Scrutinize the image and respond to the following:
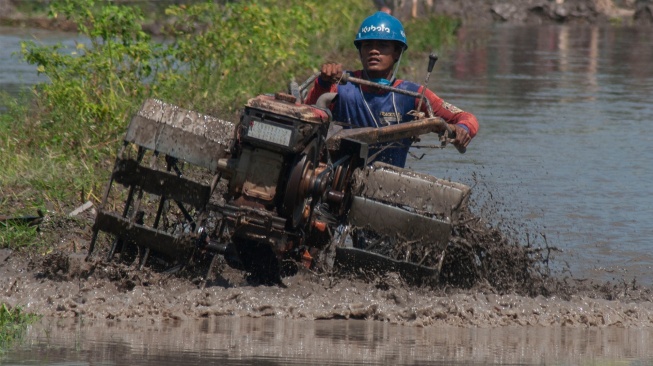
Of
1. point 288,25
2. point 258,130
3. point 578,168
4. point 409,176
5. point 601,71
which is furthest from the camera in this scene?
point 601,71

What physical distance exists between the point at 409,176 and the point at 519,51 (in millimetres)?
21987

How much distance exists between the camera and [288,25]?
17.3 meters

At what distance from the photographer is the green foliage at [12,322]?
233 inches

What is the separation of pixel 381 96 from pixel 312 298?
1.61 m

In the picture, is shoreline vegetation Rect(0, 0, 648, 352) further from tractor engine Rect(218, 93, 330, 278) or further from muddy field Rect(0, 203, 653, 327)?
tractor engine Rect(218, 93, 330, 278)

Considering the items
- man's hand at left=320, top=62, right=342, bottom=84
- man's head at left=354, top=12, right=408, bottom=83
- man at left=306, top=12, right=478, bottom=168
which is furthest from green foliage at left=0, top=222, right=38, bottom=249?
man's head at left=354, top=12, right=408, bottom=83

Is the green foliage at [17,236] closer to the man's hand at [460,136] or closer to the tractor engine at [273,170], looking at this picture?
the tractor engine at [273,170]

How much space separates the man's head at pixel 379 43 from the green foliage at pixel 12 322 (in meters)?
2.72

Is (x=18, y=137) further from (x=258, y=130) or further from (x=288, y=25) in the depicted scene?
(x=288, y=25)

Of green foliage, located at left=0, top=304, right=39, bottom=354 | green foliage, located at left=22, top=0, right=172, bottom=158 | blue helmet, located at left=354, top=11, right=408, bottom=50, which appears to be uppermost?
blue helmet, located at left=354, top=11, right=408, bottom=50

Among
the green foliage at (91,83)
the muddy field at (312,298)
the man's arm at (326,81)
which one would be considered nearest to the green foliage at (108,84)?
the green foliage at (91,83)

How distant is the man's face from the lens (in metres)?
7.91


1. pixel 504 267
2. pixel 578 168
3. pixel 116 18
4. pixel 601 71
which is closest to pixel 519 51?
pixel 601 71

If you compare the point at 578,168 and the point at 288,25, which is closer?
the point at 578,168
